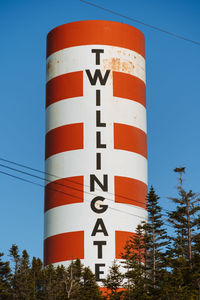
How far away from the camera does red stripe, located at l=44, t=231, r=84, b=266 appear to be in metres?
52.0

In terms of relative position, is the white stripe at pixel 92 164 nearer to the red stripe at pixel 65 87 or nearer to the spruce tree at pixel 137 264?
the spruce tree at pixel 137 264

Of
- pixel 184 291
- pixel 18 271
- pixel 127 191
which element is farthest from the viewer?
pixel 18 271

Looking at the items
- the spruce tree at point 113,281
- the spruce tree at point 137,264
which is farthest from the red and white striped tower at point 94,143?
the spruce tree at point 113,281

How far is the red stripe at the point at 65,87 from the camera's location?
54844 millimetres

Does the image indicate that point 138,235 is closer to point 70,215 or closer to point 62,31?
point 70,215

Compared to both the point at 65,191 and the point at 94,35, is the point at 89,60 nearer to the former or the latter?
the point at 94,35

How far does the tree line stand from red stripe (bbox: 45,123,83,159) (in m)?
6.43

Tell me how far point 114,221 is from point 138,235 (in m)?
2.00

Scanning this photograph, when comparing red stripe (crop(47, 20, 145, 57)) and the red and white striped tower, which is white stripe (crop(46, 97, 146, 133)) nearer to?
the red and white striped tower

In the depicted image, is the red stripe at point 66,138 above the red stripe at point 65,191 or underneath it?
above

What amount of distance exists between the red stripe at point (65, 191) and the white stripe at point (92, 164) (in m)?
→ 0.39

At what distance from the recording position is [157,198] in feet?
179

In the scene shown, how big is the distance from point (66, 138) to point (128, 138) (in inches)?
173

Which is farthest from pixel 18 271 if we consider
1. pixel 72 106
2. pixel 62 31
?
pixel 62 31
